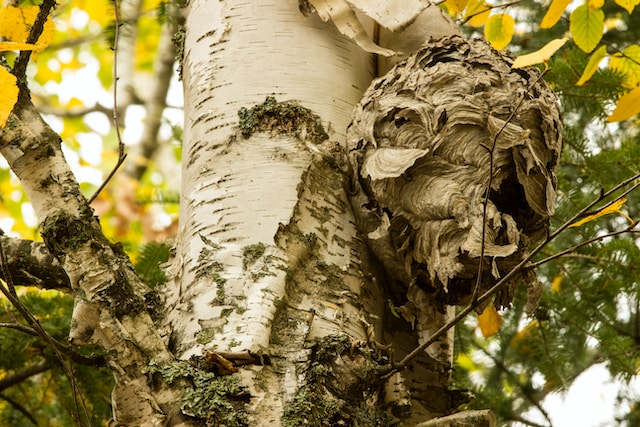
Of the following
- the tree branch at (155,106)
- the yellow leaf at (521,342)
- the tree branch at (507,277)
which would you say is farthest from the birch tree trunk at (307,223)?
the tree branch at (155,106)

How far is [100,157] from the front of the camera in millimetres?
9086

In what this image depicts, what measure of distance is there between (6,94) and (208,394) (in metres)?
0.67

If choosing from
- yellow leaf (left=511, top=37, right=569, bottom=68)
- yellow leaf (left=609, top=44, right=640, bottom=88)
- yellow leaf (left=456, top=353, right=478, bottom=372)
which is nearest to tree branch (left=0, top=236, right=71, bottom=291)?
yellow leaf (left=511, top=37, right=569, bottom=68)

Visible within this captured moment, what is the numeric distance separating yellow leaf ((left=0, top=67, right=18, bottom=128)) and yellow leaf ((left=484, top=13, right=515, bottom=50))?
1.29 metres

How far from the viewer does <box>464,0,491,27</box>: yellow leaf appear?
219cm

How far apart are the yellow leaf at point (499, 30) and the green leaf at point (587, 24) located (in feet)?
0.63

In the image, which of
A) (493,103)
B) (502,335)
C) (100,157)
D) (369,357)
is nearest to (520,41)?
(502,335)

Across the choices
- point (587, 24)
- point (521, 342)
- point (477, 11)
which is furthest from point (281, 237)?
point (521, 342)

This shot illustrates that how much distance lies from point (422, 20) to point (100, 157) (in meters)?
7.54

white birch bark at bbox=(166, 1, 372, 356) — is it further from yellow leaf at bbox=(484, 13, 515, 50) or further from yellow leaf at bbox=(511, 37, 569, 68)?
yellow leaf at bbox=(511, 37, 569, 68)

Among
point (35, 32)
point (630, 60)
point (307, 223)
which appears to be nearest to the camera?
point (35, 32)

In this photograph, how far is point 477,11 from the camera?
237cm

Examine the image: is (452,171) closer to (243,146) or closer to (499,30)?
(243,146)

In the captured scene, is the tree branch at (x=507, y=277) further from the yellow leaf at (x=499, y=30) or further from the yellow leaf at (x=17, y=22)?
the yellow leaf at (x=17, y=22)
